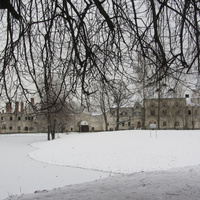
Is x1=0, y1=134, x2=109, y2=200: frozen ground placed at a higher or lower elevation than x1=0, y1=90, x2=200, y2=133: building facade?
lower

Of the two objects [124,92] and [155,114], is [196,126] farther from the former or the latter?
[124,92]

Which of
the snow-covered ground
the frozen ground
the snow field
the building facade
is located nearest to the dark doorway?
the building facade

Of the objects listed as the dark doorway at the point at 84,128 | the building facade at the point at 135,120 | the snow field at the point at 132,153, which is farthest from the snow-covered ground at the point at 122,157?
the dark doorway at the point at 84,128

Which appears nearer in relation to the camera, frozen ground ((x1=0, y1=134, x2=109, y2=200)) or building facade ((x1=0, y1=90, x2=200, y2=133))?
frozen ground ((x1=0, y1=134, x2=109, y2=200))

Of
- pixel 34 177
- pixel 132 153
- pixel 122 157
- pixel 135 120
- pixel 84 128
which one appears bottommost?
pixel 34 177

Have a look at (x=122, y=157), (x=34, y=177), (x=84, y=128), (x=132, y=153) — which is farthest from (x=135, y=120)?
(x=34, y=177)

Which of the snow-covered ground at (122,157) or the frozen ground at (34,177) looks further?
the snow-covered ground at (122,157)

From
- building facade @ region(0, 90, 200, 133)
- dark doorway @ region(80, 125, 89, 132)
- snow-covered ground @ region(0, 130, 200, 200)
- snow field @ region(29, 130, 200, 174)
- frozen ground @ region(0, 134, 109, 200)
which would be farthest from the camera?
dark doorway @ region(80, 125, 89, 132)

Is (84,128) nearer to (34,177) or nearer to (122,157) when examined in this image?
(122,157)

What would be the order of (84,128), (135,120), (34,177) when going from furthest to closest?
(84,128)
(135,120)
(34,177)

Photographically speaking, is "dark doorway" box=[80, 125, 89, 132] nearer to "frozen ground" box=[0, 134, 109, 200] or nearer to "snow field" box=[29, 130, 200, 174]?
"snow field" box=[29, 130, 200, 174]

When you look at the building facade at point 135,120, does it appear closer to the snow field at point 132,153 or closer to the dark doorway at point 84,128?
the dark doorway at point 84,128

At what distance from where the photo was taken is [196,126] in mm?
49281

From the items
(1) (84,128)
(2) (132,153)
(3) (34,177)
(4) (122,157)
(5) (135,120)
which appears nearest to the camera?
(3) (34,177)
